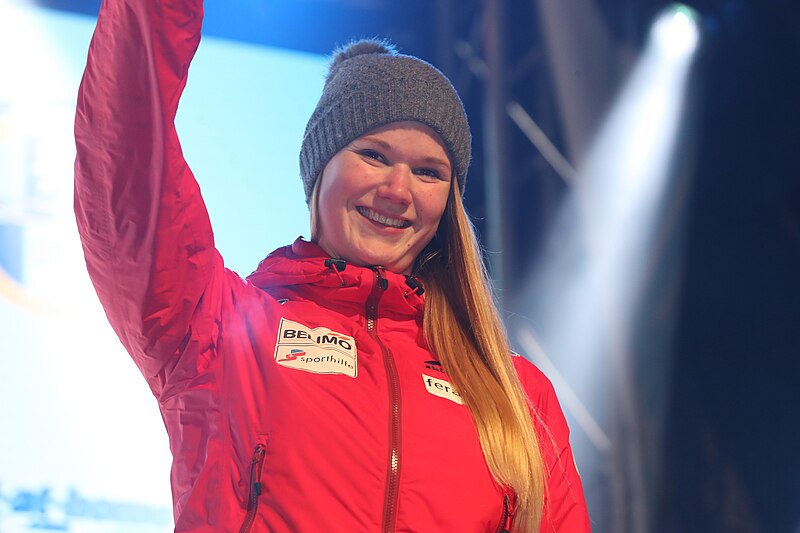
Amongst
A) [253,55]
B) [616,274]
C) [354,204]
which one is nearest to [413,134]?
[354,204]

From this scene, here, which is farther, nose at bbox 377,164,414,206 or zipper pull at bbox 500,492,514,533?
nose at bbox 377,164,414,206

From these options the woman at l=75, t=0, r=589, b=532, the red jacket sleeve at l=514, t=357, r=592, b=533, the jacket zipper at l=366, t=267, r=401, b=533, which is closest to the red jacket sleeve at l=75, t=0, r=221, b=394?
the woman at l=75, t=0, r=589, b=532

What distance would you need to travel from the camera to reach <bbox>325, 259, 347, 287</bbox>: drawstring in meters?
1.32

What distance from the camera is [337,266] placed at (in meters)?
1.32

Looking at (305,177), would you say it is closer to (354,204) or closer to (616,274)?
(354,204)

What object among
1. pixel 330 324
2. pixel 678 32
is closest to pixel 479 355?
pixel 330 324

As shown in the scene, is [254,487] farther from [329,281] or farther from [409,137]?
[409,137]

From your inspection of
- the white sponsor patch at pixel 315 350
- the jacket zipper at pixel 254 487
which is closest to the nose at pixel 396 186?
the white sponsor patch at pixel 315 350

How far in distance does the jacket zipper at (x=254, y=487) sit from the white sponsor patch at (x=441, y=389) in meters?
0.25

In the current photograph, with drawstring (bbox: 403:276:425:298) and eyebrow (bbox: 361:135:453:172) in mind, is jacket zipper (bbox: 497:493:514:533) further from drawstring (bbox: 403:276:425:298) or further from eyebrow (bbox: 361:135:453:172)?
eyebrow (bbox: 361:135:453:172)

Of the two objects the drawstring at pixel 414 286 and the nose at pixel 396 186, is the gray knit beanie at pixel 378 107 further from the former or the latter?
the drawstring at pixel 414 286

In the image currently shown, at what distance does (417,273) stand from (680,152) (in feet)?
6.46

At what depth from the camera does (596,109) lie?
10.8 feet

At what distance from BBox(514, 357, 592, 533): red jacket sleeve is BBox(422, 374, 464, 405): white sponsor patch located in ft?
0.56
